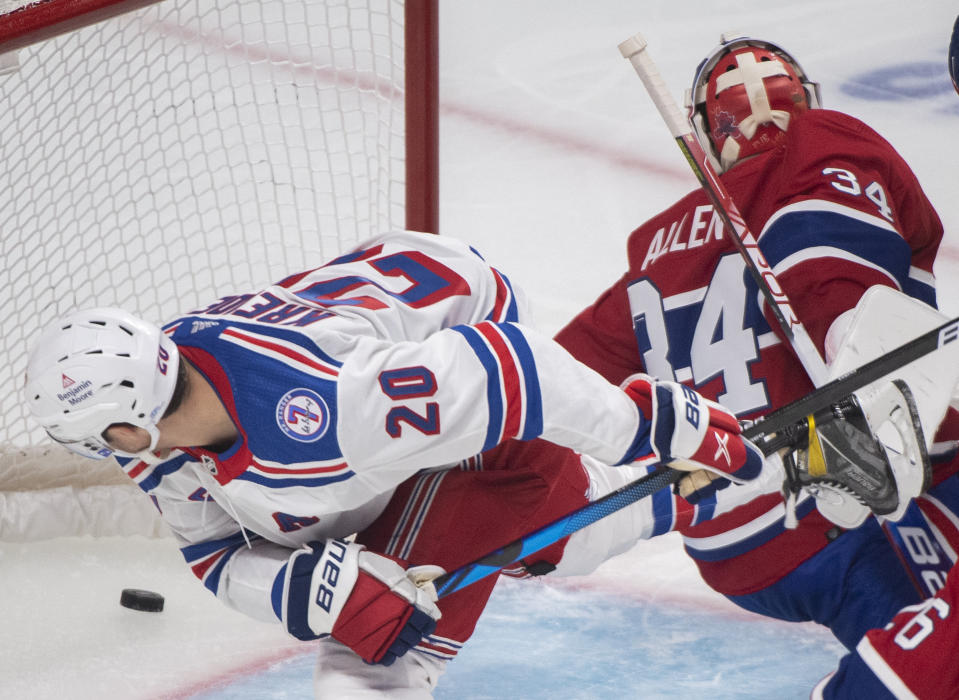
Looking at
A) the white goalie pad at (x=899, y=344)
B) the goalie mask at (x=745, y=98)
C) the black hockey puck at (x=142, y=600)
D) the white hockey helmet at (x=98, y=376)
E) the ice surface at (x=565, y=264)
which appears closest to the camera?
the white hockey helmet at (x=98, y=376)

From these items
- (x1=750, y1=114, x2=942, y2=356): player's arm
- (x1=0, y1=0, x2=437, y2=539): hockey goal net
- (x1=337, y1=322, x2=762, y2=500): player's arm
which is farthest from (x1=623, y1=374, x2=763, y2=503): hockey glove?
(x1=0, y1=0, x2=437, y2=539): hockey goal net

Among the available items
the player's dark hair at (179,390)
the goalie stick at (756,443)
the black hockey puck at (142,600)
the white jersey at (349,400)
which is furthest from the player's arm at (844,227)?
the black hockey puck at (142,600)

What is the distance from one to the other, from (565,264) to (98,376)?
2189 mm

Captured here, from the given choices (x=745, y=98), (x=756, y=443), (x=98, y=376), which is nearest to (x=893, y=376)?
(x=756, y=443)

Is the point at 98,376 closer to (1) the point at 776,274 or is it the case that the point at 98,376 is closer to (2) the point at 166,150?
(1) the point at 776,274

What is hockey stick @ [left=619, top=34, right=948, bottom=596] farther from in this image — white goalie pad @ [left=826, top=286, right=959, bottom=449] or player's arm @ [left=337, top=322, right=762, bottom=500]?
player's arm @ [left=337, top=322, right=762, bottom=500]

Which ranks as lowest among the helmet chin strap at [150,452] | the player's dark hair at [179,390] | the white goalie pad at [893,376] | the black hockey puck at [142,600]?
the black hockey puck at [142,600]

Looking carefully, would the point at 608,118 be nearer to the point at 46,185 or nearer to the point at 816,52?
the point at 816,52

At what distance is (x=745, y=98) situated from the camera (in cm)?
211

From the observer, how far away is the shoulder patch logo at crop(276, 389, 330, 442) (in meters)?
1.56

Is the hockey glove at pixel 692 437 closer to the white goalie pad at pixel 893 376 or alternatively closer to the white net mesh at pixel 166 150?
the white goalie pad at pixel 893 376

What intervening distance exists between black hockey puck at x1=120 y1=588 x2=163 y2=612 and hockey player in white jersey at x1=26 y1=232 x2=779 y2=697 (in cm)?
68

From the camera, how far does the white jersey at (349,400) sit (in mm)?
1573

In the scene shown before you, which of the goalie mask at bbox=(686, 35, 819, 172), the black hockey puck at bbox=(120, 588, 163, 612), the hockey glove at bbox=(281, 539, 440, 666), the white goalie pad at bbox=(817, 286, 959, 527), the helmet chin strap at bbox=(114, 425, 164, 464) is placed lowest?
the black hockey puck at bbox=(120, 588, 163, 612)
